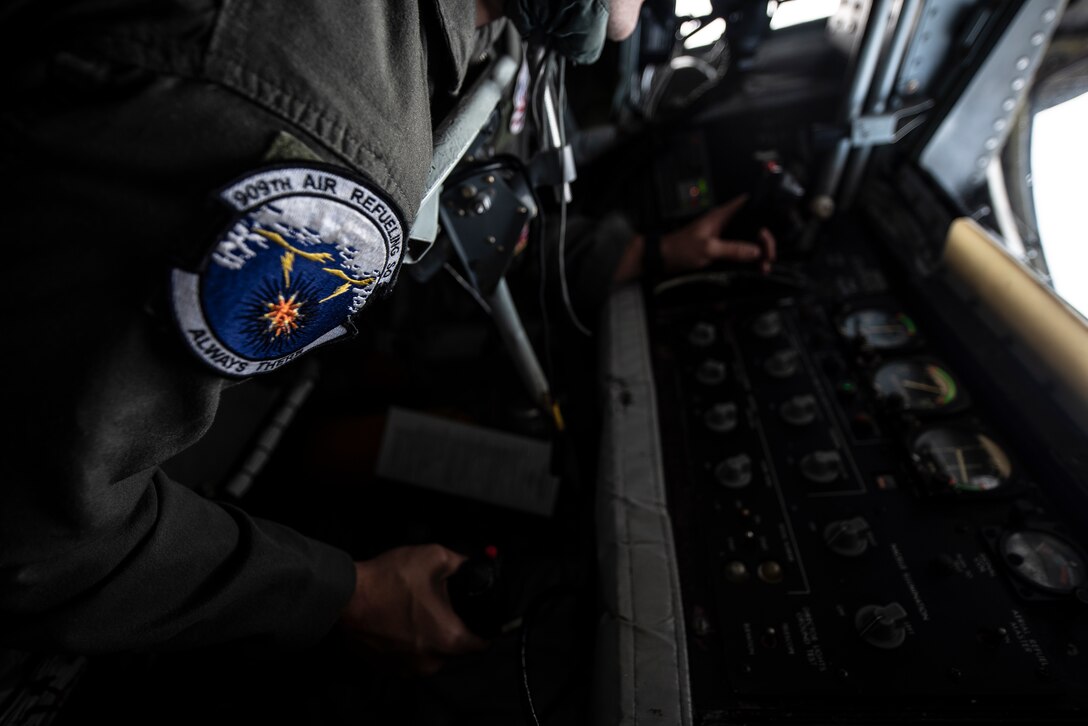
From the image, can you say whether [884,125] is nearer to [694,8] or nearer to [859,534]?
[694,8]

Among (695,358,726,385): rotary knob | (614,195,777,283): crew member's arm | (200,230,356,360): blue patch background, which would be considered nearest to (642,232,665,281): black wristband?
(614,195,777,283): crew member's arm

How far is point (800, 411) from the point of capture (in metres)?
1.08

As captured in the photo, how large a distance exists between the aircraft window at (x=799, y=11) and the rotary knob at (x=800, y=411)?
1.22m

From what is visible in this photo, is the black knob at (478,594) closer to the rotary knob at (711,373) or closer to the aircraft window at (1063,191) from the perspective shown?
the rotary knob at (711,373)

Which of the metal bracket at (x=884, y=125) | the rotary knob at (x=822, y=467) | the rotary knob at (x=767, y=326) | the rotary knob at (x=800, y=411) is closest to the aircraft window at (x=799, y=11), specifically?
the metal bracket at (x=884, y=125)

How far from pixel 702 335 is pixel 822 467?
0.42 metres

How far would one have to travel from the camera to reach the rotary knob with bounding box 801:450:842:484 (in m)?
0.98

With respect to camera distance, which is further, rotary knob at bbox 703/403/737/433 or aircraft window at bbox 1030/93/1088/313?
rotary knob at bbox 703/403/737/433

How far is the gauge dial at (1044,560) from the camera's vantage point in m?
0.80

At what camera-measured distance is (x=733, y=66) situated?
69.5 inches

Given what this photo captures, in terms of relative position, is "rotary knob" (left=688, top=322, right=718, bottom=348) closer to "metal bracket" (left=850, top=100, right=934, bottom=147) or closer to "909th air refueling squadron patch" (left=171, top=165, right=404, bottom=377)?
"metal bracket" (left=850, top=100, right=934, bottom=147)

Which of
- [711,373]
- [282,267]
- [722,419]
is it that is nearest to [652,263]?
[711,373]

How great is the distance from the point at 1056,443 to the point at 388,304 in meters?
1.79

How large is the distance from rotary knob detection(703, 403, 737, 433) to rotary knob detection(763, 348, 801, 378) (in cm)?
14
